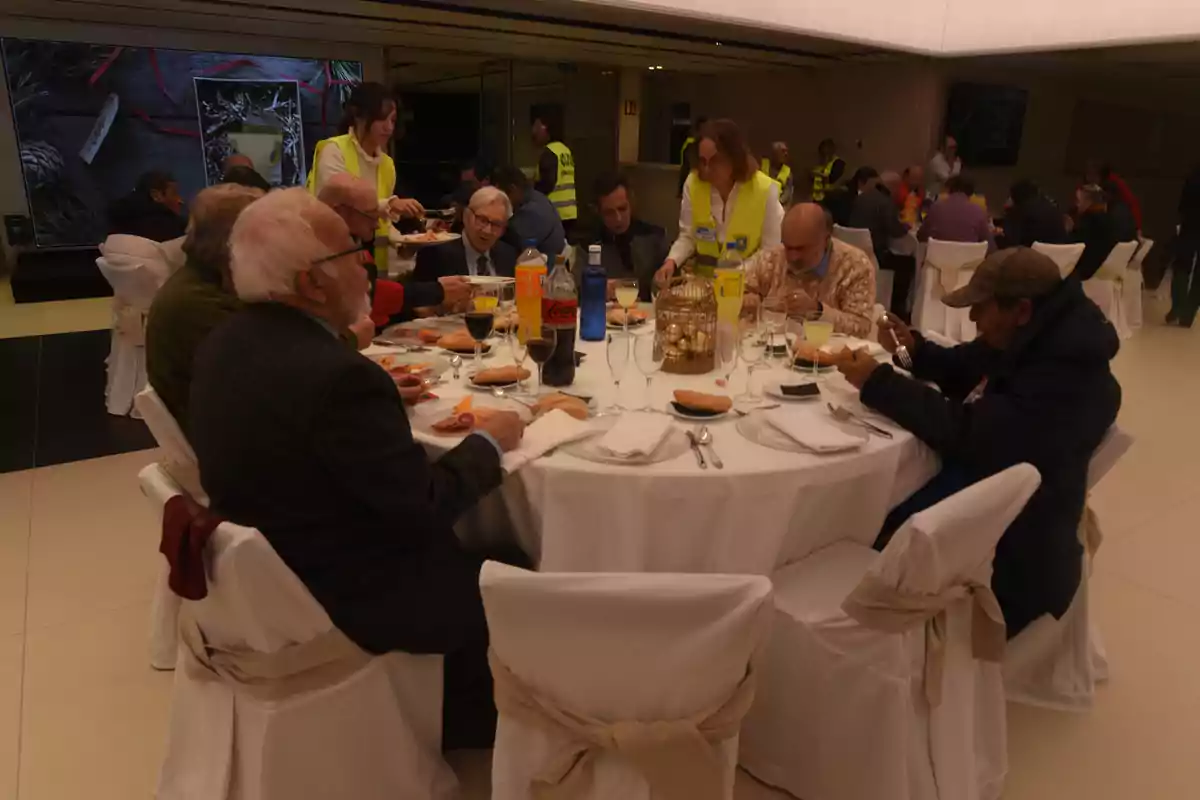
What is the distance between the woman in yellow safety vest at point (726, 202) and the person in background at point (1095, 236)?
4218mm

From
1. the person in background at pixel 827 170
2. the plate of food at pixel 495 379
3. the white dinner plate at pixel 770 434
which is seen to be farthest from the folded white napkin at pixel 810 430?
the person in background at pixel 827 170

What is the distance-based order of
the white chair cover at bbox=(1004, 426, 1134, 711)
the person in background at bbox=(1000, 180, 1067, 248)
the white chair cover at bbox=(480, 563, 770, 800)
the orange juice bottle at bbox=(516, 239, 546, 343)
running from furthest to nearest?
the person in background at bbox=(1000, 180, 1067, 248), the orange juice bottle at bbox=(516, 239, 546, 343), the white chair cover at bbox=(1004, 426, 1134, 711), the white chair cover at bbox=(480, 563, 770, 800)

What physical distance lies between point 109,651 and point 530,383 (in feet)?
5.35

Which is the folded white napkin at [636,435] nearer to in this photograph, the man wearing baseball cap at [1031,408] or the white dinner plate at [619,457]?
the white dinner plate at [619,457]

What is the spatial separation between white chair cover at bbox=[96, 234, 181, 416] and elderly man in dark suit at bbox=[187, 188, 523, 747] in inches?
131

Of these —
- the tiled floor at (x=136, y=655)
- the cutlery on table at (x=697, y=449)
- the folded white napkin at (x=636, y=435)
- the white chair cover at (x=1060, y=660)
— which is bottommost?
the tiled floor at (x=136, y=655)

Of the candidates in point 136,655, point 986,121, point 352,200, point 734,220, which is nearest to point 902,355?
point 734,220

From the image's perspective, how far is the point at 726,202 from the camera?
4031 millimetres

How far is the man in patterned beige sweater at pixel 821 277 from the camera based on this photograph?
3104 millimetres

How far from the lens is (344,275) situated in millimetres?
1666

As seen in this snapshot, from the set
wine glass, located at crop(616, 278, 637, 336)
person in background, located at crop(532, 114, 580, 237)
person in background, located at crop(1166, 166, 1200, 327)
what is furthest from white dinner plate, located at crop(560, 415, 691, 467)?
person in background, located at crop(1166, 166, 1200, 327)

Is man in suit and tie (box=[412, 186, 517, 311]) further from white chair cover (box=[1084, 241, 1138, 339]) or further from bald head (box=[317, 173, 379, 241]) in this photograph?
white chair cover (box=[1084, 241, 1138, 339])

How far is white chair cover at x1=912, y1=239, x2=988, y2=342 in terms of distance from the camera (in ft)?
20.6

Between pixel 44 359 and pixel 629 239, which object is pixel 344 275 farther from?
pixel 44 359
